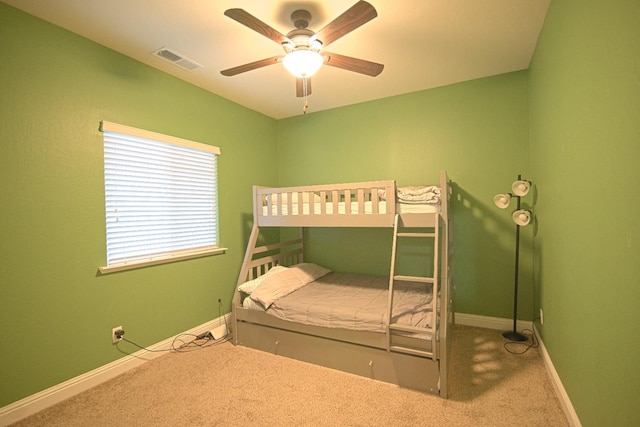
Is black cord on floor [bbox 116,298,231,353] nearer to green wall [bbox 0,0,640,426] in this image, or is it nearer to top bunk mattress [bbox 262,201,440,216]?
green wall [bbox 0,0,640,426]

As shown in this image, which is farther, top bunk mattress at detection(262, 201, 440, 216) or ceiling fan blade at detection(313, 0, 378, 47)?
top bunk mattress at detection(262, 201, 440, 216)

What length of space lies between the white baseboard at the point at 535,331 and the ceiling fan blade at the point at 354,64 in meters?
2.29

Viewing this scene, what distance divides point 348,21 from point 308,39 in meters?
0.37

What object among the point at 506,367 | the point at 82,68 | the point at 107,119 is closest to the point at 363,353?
the point at 506,367

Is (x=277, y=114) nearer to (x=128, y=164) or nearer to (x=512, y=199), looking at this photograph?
(x=128, y=164)

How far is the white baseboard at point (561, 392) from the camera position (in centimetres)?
158

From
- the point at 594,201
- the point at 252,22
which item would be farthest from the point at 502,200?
the point at 252,22

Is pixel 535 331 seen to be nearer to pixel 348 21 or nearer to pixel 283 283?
pixel 283 283

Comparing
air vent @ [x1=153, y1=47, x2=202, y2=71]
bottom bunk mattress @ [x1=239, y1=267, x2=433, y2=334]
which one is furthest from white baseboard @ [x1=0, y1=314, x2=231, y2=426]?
air vent @ [x1=153, y1=47, x2=202, y2=71]

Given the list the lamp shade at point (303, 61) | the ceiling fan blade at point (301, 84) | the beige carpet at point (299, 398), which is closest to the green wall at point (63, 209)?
the beige carpet at point (299, 398)

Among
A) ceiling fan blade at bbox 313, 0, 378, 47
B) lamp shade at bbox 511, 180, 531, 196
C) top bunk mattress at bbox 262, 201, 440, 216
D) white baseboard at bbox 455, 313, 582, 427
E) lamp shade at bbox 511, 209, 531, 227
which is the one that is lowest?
white baseboard at bbox 455, 313, 582, 427

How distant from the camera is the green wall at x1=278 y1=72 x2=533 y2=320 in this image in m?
2.83

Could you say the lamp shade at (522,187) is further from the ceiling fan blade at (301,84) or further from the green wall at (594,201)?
the ceiling fan blade at (301,84)

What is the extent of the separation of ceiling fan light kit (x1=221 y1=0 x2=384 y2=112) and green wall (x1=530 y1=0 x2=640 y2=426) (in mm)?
982
